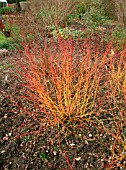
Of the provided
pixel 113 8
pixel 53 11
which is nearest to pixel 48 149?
pixel 53 11

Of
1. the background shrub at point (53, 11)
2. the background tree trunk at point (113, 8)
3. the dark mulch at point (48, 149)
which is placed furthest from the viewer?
the background tree trunk at point (113, 8)

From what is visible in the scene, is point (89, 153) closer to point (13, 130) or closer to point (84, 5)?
point (13, 130)

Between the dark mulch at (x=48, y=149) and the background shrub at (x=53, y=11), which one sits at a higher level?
the background shrub at (x=53, y=11)

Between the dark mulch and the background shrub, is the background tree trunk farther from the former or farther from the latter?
the dark mulch

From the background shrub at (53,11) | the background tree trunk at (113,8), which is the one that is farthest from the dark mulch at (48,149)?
the background tree trunk at (113,8)

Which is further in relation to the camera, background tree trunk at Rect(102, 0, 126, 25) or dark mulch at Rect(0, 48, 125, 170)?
background tree trunk at Rect(102, 0, 126, 25)

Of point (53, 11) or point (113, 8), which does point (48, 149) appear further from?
point (113, 8)

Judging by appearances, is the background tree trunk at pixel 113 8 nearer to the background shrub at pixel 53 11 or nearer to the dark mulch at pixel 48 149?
the background shrub at pixel 53 11

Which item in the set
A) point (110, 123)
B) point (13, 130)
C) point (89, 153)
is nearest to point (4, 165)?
point (13, 130)

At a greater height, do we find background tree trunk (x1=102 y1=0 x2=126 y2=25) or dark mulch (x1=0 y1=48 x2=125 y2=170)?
background tree trunk (x1=102 y1=0 x2=126 y2=25)

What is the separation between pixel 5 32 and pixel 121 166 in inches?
224

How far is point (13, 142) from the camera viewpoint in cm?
251

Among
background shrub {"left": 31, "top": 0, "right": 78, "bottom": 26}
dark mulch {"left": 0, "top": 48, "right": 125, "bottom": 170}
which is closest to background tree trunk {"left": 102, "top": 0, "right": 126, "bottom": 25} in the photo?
background shrub {"left": 31, "top": 0, "right": 78, "bottom": 26}

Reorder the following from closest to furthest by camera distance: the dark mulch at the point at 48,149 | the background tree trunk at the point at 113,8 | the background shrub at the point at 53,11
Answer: the dark mulch at the point at 48,149 → the background shrub at the point at 53,11 → the background tree trunk at the point at 113,8
